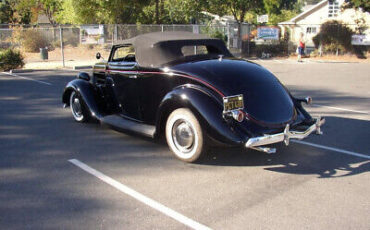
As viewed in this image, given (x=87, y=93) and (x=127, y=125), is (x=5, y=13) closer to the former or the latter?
(x=87, y=93)

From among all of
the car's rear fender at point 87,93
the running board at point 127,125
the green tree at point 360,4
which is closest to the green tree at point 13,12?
the green tree at point 360,4

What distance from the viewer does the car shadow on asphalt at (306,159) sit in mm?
4668

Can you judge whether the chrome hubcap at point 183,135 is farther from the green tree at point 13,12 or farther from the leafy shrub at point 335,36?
the green tree at point 13,12

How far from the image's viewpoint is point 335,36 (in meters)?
24.4

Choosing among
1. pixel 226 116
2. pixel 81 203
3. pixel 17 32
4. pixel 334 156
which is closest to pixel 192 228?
pixel 81 203

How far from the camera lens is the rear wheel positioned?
6813 mm

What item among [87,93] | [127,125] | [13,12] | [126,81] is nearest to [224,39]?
[87,93]

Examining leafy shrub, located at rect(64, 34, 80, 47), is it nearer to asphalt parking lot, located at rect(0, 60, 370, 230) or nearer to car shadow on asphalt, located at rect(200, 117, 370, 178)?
asphalt parking lot, located at rect(0, 60, 370, 230)

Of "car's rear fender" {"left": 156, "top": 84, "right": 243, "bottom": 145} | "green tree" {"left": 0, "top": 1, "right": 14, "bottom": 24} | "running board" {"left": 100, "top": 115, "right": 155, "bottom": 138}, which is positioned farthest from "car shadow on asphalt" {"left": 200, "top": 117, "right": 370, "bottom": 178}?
"green tree" {"left": 0, "top": 1, "right": 14, "bottom": 24}

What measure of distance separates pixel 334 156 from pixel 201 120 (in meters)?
2.07

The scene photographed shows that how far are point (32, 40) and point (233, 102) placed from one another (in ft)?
80.7

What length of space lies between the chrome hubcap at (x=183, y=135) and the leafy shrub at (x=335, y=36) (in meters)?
22.3

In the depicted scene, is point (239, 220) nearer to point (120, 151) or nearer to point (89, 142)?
point (120, 151)

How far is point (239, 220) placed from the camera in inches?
134
